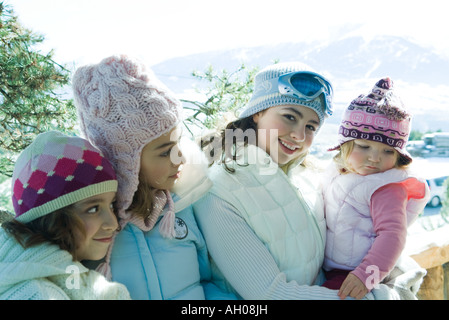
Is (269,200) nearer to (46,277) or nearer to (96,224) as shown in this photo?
(96,224)

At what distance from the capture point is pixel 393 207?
5.01 ft

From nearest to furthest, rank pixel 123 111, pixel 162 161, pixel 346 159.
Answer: pixel 123 111
pixel 162 161
pixel 346 159

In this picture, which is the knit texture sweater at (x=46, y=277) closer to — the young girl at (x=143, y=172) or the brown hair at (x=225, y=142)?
the young girl at (x=143, y=172)

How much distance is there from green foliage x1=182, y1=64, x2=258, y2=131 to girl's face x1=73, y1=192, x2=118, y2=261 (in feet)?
3.63

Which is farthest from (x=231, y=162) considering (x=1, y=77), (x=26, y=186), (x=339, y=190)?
(x=1, y=77)

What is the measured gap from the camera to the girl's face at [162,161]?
1.29 meters

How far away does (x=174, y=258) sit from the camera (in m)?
1.35

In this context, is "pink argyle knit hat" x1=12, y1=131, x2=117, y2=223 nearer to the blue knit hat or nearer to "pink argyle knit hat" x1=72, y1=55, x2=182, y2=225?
"pink argyle knit hat" x1=72, y1=55, x2=182, y2=225

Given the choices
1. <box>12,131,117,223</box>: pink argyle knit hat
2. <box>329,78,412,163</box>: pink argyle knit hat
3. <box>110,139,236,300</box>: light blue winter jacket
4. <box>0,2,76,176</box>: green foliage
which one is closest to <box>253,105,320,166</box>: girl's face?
<box>329,78,412,163</box>: pink argyle knit hat

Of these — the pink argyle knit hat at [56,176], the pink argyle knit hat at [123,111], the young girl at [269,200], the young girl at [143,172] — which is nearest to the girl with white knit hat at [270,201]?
the young girl at [269,200]

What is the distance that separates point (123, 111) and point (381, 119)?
3.44ft

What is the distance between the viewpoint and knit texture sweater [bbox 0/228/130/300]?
3.40 feet

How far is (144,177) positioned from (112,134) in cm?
20

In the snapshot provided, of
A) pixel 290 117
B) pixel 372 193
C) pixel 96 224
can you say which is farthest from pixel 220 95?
pixel 96 224
